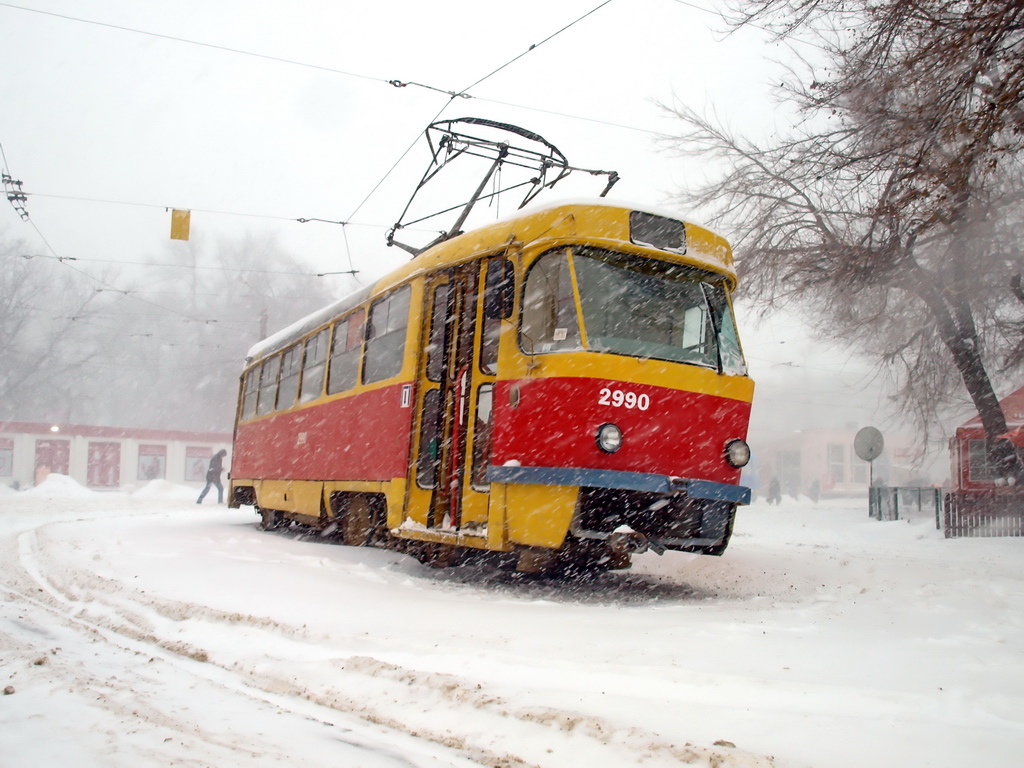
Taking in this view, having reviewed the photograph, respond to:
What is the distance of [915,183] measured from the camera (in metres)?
9.98

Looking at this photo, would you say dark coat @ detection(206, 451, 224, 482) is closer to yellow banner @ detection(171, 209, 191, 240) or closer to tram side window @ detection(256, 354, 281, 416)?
yellow banner @ detection(171, 209, 191, 240)

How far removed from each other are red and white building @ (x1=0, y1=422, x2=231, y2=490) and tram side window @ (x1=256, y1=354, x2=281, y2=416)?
26.7 metres

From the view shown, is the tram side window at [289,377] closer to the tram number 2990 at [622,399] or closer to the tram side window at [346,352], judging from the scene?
the tram side window at [346,352]

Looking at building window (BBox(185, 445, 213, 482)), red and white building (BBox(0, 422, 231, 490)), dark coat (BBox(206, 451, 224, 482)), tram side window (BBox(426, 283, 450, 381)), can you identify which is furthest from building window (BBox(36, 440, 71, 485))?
tram side window (BBox(426, 283, 450, 381))

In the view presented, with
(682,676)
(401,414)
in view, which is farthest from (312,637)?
(401,414)

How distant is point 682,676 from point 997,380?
70.4ft

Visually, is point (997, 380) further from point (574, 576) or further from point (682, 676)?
point (682, 676)

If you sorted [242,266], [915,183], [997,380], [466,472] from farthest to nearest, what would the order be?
[242,266] < [997,380] < [915,183] < [466,472]

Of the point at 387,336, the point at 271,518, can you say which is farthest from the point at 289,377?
the point at 387,336

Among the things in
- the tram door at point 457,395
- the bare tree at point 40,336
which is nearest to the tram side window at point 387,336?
the tram door at point 457,395

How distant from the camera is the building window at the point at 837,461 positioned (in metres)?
64.1

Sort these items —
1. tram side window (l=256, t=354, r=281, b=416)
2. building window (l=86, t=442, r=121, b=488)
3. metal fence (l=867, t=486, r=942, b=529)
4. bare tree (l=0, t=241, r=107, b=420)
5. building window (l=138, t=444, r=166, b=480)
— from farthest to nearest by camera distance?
bare tree (l=0, t=241, r=107, b=420) < building window (l=138, t=444, r=166, b=480) < building window (l=86, t=442, r=121, b=488) < metal fence (l=867, t=486, r=942, b=529) < tram side window (l=256, t=354, r=281, b=416)

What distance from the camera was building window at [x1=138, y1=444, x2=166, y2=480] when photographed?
40.2m

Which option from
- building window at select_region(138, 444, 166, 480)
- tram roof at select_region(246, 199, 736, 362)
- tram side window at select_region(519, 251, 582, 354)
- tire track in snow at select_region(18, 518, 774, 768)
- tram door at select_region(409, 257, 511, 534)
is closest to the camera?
tire track in snow at select_region(18, 518, 774, 768)
